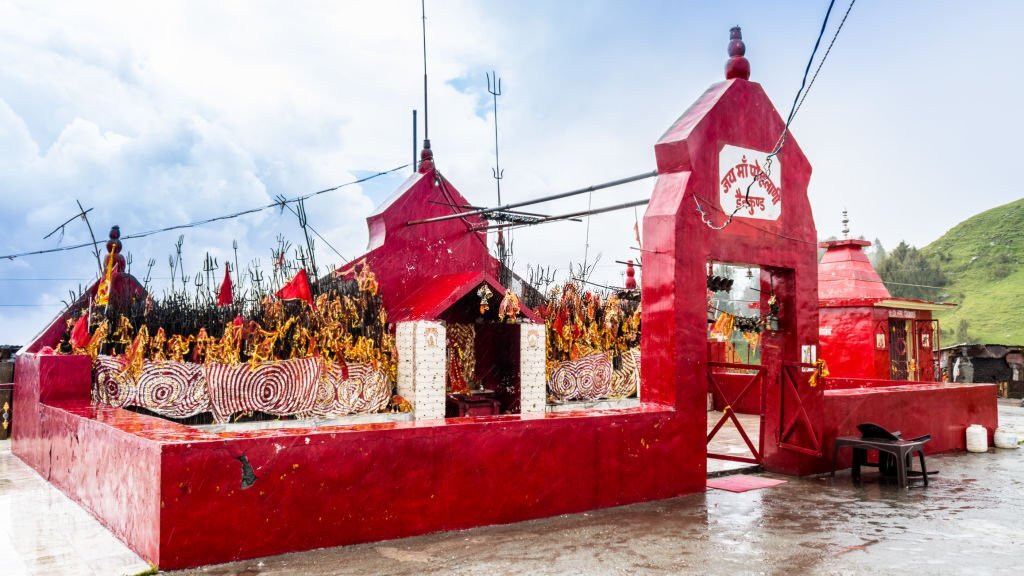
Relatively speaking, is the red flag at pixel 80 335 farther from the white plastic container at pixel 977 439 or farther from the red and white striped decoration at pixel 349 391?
the white plastic container at pixel 977 439

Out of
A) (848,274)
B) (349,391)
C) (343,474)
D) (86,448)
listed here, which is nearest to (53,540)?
(86,448)

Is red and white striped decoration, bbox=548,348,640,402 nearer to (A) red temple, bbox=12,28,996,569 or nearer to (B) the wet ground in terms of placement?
(A) red temple, bbox=12,28,996,569

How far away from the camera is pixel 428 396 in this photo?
36.3ft

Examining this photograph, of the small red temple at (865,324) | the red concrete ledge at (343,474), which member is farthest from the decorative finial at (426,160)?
the small red temple at (865,324)

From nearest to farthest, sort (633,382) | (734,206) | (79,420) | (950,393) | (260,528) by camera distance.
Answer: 1. (260,528)
2. (79,420)
3. (734,206)
4. (950,393)
5. (633,382)

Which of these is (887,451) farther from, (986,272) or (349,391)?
(986,272)

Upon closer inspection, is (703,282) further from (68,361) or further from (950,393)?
(68,361)

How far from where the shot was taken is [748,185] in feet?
30.0

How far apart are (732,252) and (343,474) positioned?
214 inches

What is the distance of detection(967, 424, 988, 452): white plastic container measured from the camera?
12086 millimetres

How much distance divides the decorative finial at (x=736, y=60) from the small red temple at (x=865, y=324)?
32.4 ft

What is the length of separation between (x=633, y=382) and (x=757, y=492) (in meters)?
7.08

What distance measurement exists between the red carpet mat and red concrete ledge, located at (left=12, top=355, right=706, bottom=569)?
0.54 meters

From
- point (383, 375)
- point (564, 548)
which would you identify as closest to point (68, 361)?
point (383, 375)
